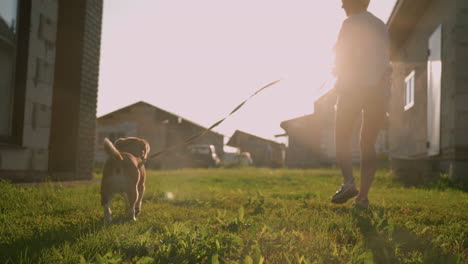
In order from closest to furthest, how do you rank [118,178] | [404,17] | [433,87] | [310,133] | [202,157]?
[118,178] < [433,87] < [404,17] < [202,157] < [310,133]

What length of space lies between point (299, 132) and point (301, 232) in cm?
2835

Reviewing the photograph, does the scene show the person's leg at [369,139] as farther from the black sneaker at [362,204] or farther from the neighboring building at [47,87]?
the neighboring building at [47,87]

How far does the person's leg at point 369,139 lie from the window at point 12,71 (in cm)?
469

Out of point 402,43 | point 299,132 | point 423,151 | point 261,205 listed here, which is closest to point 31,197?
point 261,205

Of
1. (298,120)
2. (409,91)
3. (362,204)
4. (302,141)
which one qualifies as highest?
(298,120)

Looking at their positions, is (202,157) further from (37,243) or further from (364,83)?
(37,243)

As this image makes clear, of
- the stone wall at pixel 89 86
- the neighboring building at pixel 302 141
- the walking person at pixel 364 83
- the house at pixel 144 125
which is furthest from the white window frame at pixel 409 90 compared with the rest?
the house at pixel 144 125

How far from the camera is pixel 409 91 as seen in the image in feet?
42.8

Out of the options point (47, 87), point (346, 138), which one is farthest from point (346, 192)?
point (47, 87)

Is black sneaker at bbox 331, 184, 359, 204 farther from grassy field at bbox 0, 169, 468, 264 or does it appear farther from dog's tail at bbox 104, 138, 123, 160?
dog's tail at bbox 104, 138, 123, 160

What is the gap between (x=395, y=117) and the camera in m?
14.8

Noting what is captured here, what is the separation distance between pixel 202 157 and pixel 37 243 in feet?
81.0

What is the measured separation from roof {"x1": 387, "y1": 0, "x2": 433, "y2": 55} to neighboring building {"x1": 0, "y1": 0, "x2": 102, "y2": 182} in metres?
7.99

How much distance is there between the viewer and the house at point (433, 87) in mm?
7836
